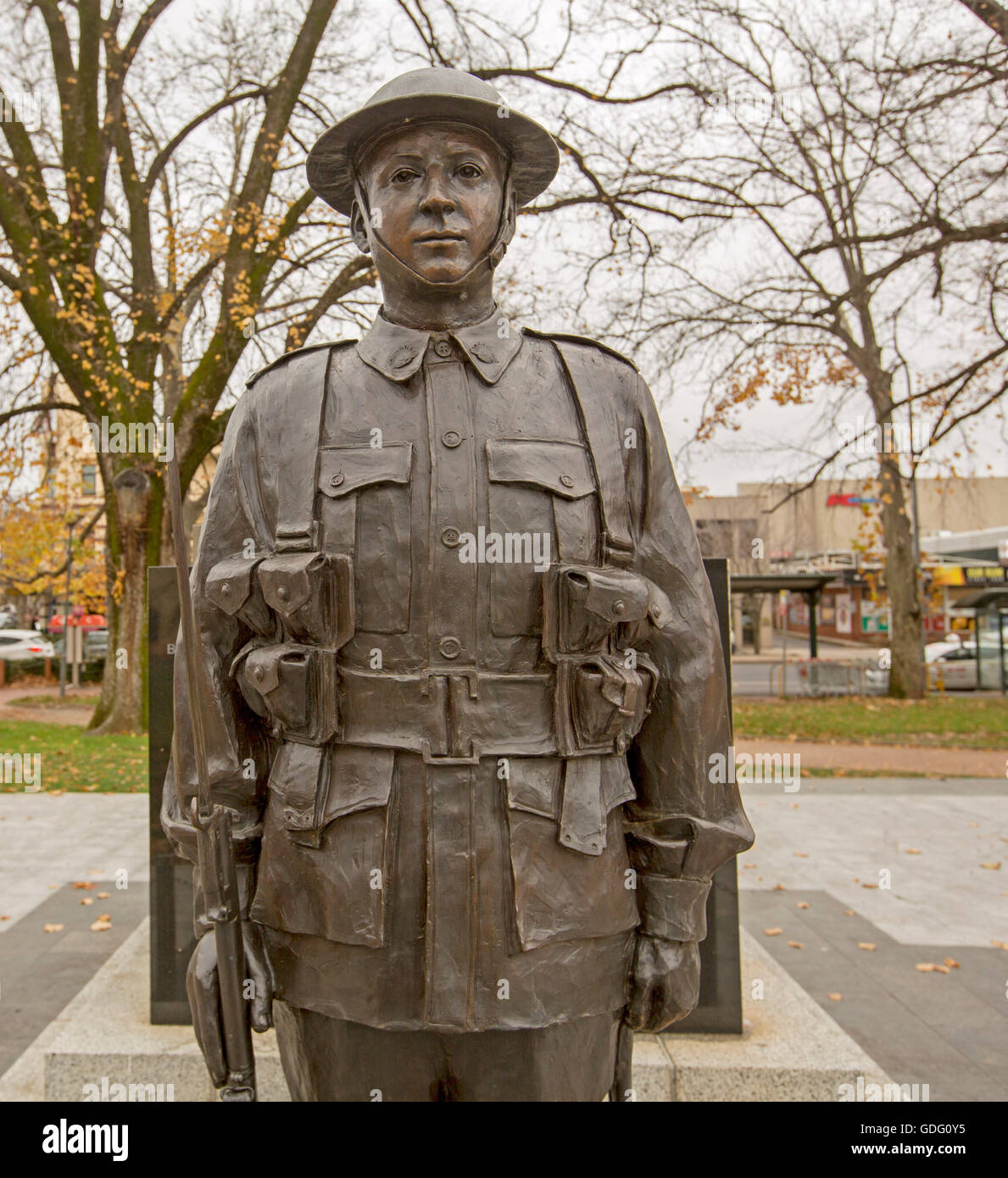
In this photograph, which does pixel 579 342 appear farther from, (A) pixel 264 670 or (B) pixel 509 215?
(A) pixel 264 670

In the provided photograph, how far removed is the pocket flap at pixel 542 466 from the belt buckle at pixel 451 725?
1.29 feet

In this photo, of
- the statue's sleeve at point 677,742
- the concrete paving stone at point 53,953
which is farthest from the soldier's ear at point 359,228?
the concrete paving stone at point 53,953

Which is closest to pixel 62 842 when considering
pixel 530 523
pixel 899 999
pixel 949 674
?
pixel 899 999

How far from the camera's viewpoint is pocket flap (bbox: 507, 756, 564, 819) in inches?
72.0

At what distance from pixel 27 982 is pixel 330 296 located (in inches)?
371

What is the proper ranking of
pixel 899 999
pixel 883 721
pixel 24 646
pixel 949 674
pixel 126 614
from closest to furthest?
pixel 899 999
pixel 126 614
pixel 883 721
pixel 949 674
pixel 24 646

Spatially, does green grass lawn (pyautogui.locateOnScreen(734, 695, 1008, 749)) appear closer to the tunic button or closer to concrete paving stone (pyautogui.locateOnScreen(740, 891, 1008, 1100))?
→ concrete paving stone (pyautogui.locateOnScreen(740, 891, 1008, 1100))

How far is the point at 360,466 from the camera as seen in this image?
75.4 inches

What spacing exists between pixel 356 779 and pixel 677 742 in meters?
0.67

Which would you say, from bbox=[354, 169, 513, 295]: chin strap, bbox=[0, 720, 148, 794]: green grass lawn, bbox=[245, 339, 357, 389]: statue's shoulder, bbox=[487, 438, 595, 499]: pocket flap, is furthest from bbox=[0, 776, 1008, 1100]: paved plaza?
bbox=[354, 169, 513, 295]: chin strap

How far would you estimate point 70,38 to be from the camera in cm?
1309

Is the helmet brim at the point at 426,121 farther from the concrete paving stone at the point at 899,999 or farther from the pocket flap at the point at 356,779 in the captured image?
the concrete paving stone at the point at 899,999

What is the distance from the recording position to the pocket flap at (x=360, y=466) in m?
1.89
